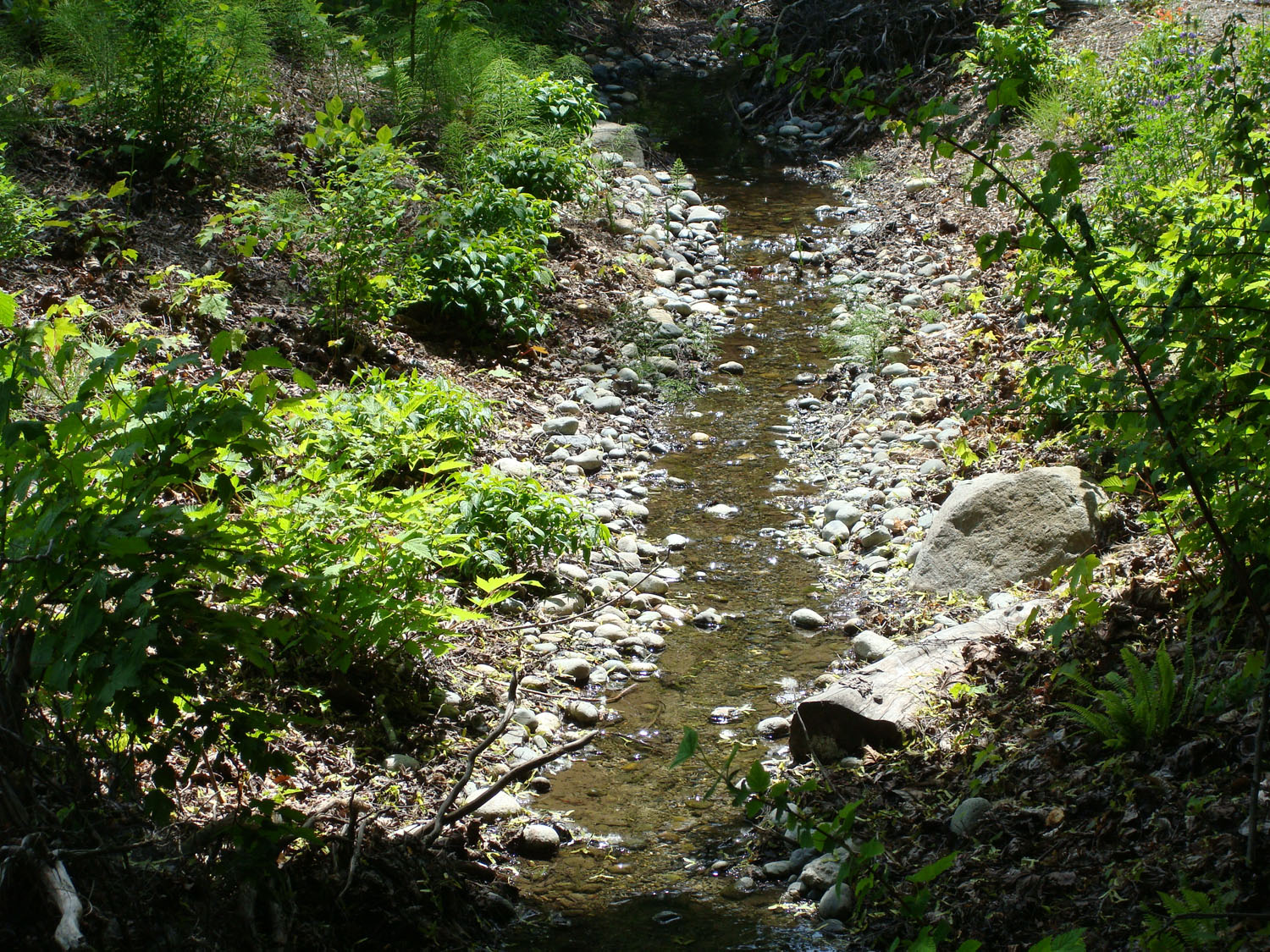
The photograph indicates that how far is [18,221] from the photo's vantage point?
5266 mm

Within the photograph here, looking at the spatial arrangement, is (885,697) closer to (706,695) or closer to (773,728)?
(773,728)

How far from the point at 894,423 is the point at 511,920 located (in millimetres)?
4240

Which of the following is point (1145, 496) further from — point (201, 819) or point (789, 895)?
point (201, 819)

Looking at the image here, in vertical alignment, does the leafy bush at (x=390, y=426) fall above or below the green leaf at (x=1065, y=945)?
above

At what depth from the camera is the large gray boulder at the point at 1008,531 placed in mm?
4246

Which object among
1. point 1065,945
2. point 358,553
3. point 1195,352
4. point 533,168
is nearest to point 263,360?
point 358,553

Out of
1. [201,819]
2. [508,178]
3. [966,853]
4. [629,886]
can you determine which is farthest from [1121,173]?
[201,819]

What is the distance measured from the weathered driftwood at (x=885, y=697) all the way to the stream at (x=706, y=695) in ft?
0.80

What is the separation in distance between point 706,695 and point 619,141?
8515 millimetres

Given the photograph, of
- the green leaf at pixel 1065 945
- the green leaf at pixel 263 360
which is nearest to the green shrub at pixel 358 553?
the green leaf at pixel 263 360

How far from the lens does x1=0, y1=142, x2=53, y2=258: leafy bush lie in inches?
205

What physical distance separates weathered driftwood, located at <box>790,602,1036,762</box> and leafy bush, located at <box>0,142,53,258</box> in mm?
4698

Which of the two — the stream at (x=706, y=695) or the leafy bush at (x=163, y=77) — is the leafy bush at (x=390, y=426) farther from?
the leafy bush at (x=163, y=77)

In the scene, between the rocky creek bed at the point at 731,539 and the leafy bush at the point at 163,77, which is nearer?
the rocky creek bed at the point at 731,539
